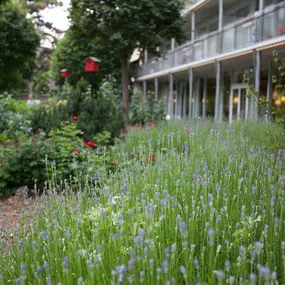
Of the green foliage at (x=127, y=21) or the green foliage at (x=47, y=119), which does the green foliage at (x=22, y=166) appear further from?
the green foliage at (x=127, y=21)

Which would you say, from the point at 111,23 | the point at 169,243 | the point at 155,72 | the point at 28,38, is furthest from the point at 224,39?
the point at 169,243

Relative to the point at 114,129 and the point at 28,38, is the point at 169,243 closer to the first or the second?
the point at 114,129

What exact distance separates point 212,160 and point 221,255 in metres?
1.96

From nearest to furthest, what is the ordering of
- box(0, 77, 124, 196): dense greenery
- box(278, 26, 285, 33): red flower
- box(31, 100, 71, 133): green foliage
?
box(0, 77, 124, 196): dense greenery → box(31, 100, 71, 133): green foliage → box(278, 26, 285, 33): red flower

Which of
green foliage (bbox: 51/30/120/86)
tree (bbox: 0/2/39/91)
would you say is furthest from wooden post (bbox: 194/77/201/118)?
tree (bbox: 0/2/39/91)

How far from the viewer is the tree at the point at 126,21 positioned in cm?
1781

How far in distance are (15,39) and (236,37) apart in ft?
33.4

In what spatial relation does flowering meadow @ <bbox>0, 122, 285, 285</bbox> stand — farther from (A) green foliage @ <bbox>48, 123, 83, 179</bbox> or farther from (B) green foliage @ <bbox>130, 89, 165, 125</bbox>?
(B) green foliage @ <bbox>130, 89, 165, 125</bbox>

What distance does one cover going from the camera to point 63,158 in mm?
6781

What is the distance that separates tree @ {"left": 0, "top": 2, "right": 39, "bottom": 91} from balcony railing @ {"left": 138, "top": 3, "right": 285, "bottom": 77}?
26.4 feet

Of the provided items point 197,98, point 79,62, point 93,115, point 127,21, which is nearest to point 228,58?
point 127,21

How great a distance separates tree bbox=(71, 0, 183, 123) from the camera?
1781 cm

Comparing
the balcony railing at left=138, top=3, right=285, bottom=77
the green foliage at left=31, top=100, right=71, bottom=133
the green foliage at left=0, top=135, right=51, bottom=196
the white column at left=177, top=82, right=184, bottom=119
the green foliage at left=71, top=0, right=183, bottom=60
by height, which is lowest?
the green foliage at left=0, top=135, right=51, bottom=196

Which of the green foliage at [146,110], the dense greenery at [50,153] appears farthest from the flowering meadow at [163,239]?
the green foliage at [146,110]
